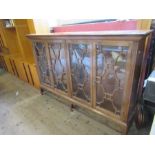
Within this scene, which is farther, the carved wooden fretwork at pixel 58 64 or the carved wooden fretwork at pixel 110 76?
the carved wooden fretwork at pixel 58 64

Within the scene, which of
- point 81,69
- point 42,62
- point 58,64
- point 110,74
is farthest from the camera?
point 42,62

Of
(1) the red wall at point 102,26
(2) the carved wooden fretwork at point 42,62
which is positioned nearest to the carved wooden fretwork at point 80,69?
(2) the carved wooden fretwork at point 42,62

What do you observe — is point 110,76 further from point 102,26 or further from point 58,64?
point 102,26

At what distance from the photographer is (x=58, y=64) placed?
1.82 m

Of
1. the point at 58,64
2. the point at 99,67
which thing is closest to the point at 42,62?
the point at 58,64

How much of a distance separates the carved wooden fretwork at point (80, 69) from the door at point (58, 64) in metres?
0.13

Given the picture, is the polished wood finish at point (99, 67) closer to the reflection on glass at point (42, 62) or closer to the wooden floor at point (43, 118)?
the reflection on glass at point (42, 62)

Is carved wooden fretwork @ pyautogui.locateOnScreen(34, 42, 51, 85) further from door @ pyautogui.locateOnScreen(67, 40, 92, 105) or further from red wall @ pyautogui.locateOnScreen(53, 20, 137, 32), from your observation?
red wall @ pyautogui.locateOnScreen(53, 20, 137, 32)

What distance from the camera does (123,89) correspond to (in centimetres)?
129

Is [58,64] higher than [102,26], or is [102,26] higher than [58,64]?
[102,26]

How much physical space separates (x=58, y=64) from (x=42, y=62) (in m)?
0.40

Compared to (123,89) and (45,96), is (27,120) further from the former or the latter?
(123,89)

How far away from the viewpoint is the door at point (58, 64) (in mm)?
1664
